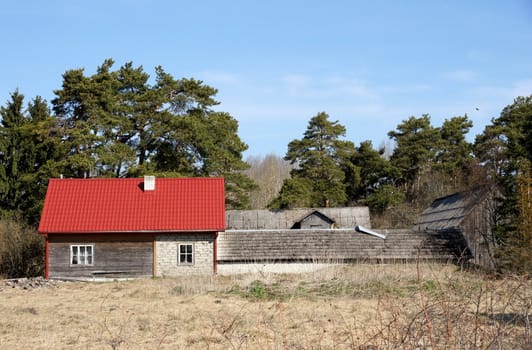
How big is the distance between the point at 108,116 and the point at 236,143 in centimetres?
785

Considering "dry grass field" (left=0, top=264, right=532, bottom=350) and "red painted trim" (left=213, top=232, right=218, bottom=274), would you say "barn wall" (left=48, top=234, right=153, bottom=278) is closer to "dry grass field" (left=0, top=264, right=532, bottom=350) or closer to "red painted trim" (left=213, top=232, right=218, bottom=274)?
"dry grass field" (left=0, top=264, right=532, bottom=350)

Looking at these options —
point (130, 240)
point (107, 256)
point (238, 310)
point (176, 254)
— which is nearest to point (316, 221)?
point (176, 254)

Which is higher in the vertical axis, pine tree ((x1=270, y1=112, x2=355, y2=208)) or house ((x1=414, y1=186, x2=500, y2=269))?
pine tree ((x1=270, y1=112, x2=355, y2=208))

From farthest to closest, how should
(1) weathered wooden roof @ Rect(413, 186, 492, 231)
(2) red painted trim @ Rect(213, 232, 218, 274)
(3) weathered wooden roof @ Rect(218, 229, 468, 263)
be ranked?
(1) weathered wooden roof @ Rect(413, 186, 492, 231), (2) red painted trim @ Rect(213, 232, 218, 274), (3) weathered wooden roof @ Rect(218, 229, 468, 263)

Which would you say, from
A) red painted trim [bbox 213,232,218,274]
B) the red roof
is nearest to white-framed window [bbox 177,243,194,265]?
the red roof

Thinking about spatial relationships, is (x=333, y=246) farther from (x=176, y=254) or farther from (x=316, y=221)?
(x=316, y=221)

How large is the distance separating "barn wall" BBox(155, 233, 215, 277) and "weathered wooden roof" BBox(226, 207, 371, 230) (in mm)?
12613

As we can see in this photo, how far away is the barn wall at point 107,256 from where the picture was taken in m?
27.2

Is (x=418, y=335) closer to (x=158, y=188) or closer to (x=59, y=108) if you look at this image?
(x=158, y=188)

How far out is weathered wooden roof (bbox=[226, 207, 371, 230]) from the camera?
40.0 m

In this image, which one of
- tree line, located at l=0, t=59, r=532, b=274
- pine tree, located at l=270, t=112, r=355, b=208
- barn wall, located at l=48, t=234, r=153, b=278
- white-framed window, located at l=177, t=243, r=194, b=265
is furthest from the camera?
pine tree, located at l=270, t=112, r=355, b=208

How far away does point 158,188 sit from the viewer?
3022 centimetres

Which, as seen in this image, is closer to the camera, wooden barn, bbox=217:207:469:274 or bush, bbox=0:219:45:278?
wooden barn, bbox=217:207:469:274

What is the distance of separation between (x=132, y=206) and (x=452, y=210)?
1554 cm
